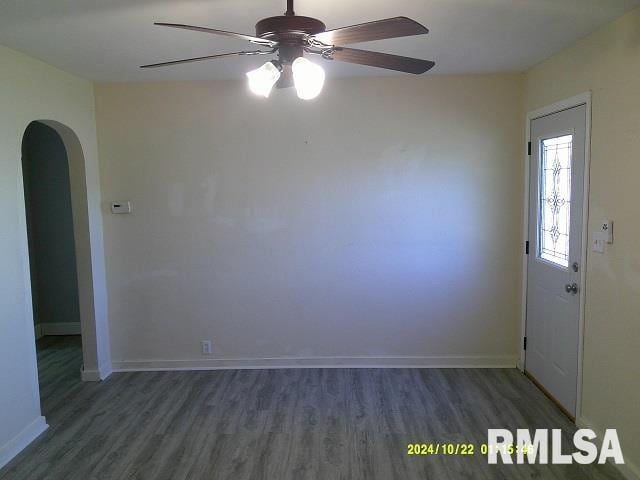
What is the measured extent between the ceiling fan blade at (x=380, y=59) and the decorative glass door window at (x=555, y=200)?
1.67 meters

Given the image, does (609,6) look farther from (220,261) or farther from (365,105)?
(220,261)

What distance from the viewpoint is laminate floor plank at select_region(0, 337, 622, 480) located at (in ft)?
8.70

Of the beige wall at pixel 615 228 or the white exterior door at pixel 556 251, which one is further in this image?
the white exterior door at pixel 556 251

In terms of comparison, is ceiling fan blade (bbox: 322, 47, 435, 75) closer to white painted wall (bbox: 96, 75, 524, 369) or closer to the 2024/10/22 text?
white painted wall (bbox: 96, 75, 524, 369)

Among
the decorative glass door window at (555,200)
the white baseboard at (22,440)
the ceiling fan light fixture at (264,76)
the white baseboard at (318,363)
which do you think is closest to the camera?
the ceiling fan light fixture at (264,76)

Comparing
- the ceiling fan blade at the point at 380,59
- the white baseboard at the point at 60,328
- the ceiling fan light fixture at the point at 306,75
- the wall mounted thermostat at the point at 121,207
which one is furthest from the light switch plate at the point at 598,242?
the white baseboard at the point at 60,328

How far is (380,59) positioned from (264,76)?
1.61 feet

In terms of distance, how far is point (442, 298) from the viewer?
13.2ft

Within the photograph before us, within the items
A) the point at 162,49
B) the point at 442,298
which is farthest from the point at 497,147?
the point at 162,49

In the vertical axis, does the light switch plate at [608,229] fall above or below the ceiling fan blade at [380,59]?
below

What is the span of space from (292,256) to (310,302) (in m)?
0.44

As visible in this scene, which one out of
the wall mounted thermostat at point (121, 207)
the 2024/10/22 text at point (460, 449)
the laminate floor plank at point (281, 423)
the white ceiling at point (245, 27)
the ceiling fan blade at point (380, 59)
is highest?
the white ceiling at point (245, 27)

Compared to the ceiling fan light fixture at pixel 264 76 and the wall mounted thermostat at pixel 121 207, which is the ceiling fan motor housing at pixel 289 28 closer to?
the ceiling fan light fixture at pixel 264 76

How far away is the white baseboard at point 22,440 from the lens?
2.77 meters
